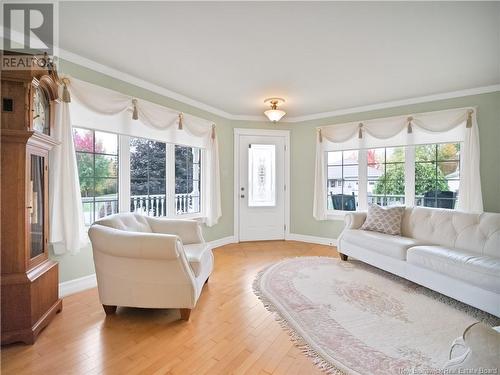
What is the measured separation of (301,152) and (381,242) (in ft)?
7.84

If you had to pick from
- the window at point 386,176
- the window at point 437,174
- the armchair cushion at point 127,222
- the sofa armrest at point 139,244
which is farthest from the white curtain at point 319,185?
the sofa armrest at point 139,244

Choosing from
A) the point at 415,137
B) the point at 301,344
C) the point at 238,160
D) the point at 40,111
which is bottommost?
the point at 301,344

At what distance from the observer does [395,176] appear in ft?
13.7

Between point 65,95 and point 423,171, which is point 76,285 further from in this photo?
point 423,171

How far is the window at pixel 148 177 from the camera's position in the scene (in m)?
3.40

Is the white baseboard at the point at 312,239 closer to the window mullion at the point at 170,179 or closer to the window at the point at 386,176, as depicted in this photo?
the window at the point at 386,176

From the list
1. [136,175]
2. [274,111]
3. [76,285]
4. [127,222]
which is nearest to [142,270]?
[127,222]

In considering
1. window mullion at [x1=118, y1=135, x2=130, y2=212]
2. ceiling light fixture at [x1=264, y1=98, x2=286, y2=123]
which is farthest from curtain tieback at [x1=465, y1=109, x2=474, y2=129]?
window mullion at [x1=118, y1=135, x2=130, y2=212]

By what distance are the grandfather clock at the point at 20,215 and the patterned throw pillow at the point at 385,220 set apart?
3.56 m

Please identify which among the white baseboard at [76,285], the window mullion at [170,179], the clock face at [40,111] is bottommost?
the white baseboard at [76,285]

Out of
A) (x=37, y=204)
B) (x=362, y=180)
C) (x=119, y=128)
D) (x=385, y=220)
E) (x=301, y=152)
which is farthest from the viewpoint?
(x=301, y=152)

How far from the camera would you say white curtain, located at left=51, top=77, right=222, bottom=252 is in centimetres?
250

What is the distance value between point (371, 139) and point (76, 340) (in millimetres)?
4512

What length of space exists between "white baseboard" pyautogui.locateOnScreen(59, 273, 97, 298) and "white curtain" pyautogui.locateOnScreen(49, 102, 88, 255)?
0.35 metres
